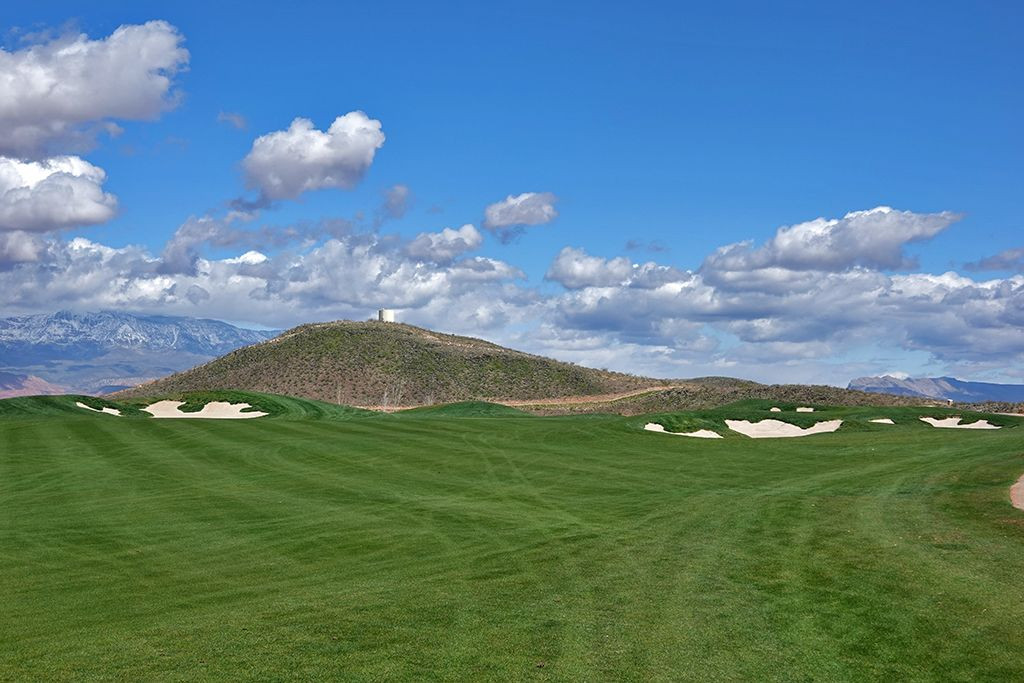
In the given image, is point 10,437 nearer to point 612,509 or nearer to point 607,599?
point 612,509

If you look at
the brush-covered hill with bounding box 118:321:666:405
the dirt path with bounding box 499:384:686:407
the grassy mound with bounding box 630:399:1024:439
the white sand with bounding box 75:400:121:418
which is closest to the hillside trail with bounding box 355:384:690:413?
the dirt path with bounding box 499:384:686:407

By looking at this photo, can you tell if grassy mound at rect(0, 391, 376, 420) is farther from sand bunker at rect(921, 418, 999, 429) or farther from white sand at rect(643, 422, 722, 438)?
sand bunker at rect(921, 418, 999, 429)

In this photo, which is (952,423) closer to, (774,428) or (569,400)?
(774,428)

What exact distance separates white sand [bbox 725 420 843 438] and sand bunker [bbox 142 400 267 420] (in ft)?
88.6

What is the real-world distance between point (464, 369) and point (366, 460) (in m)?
97.7

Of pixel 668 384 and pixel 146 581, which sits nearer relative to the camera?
pixel 146 581

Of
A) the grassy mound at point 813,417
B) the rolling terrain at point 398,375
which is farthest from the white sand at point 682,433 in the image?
the rolling terrain at point 398,375

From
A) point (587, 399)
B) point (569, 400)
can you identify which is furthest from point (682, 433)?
point (569, 400)

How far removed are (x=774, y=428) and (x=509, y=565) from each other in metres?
32.0

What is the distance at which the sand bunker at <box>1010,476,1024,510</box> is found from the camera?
17770mm

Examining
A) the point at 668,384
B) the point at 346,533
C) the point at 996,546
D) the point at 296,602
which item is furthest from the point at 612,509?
the point at 668,384

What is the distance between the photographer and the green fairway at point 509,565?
9531 mm

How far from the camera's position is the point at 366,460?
92.8 feet

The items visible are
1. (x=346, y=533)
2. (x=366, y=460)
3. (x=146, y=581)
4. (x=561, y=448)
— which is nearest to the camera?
(x=146, y=581)
